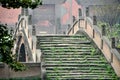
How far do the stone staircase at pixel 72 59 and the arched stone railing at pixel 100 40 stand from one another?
11.6 inches

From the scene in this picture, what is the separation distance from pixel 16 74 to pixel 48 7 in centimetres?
3406

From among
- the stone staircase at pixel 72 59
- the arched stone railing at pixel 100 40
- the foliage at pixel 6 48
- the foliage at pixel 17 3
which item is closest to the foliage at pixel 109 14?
the arched stone railing at pixel 100 40

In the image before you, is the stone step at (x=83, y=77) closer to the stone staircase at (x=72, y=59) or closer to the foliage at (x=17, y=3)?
the stone staircase at (x=72, y=59)

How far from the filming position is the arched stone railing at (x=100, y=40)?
2292 centimetres

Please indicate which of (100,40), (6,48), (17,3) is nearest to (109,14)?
(100,40)

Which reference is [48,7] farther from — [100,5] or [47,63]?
[47,63]

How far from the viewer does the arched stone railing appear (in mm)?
22922

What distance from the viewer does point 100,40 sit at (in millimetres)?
25359

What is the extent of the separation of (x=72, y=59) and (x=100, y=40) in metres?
2.21

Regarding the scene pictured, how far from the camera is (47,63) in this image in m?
23.4

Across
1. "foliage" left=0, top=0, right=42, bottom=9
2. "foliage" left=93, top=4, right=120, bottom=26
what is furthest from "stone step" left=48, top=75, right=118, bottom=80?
"foliage" left=93, top=4, right=120, bottom=26

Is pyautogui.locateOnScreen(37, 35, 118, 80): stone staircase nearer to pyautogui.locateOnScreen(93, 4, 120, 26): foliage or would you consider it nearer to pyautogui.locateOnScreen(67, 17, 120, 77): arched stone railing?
pyautogui.locateOnScreen(67, 17, 120, 77): arched stone railing

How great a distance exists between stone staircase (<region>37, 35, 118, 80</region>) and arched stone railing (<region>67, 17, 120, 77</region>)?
0.29 meters

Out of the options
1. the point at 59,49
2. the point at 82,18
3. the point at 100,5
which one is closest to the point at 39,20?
the point at 100,5
